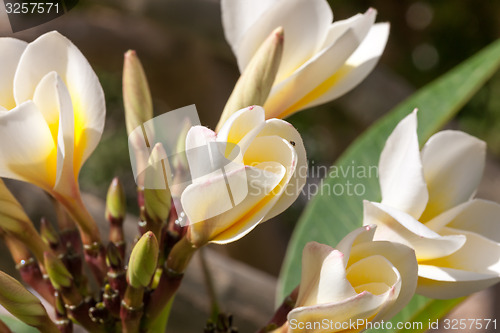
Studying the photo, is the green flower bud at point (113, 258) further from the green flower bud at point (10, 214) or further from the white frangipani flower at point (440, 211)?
the white frangipani flower at point (440, 211)

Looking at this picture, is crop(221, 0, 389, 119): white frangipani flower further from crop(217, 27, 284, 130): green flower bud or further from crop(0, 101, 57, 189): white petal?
crop(0, 101, 57, 189): white petal

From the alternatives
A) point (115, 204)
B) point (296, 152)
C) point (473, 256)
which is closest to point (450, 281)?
point (473, 256)

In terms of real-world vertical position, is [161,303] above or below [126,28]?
above

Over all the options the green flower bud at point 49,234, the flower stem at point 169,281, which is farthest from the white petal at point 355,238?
the green flower bud at point 49,234

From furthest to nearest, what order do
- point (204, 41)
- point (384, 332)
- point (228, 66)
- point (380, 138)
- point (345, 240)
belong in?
point (228, 66) → point (204, 41) → point (380, 138) → point (384, 332) → point (345, 240)

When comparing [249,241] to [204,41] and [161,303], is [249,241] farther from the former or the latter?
[161,303]

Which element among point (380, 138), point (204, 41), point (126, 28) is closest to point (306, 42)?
point (380, 138)
